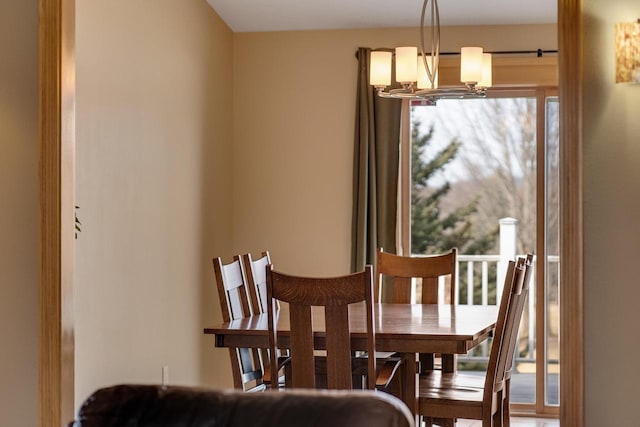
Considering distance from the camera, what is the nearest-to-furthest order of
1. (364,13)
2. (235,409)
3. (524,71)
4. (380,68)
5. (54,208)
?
(235,409)
(54,208)
(380,68)
(364,13)
(524,71)

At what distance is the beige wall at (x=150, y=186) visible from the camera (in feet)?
13.4

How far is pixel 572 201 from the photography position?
9.87 ft

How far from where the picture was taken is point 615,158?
3.00m

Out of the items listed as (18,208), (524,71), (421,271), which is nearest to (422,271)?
(421,271)

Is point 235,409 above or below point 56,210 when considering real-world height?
below

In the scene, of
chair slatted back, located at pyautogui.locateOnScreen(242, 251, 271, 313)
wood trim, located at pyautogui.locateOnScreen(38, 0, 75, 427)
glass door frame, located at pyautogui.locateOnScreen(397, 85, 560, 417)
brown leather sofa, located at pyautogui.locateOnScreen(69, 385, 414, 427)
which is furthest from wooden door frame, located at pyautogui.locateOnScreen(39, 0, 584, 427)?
glass door frame, located at pyautogui.locateOnScreen(397, 85, 560, 417)

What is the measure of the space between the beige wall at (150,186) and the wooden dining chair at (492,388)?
153 centimetres

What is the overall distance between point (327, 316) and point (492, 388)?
36.2 inches

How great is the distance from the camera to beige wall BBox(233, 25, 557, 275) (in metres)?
6.36

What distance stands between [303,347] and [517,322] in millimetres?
1192

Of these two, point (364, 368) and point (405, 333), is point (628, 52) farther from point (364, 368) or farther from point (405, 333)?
point (364, 368)

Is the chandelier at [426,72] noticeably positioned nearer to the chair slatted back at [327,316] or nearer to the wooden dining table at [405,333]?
the wooden dining table at [405,333]

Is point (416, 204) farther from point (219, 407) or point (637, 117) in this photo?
point (219, 407)

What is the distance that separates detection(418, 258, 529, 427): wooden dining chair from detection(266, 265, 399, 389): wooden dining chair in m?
0.57
